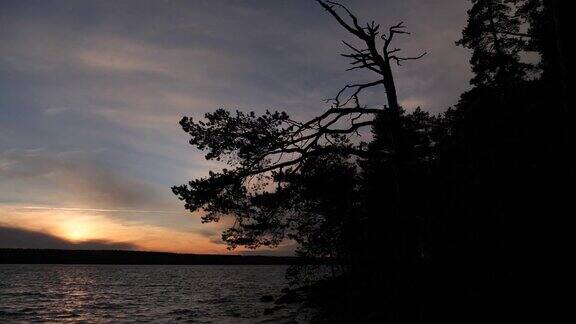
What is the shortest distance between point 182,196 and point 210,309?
2676cm

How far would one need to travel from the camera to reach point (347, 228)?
1283 cm

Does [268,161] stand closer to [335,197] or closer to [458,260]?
[335,197]

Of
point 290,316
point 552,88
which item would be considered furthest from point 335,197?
point 290,316

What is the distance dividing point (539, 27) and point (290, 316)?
2413 centimetres

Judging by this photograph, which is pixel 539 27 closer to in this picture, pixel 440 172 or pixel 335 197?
pixel 440 172

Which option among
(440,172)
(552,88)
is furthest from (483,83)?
(440,172)

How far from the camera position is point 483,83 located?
96.1 feet

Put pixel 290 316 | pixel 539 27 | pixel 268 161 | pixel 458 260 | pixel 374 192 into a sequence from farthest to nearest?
1. pixel 290 316
2. pixel 539 27
3. pixel 374 192
4. pixel 268 161
5. pixel 458 260

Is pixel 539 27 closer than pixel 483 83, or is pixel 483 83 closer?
pixel 539 27

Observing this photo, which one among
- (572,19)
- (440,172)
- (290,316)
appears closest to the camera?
(572,19)

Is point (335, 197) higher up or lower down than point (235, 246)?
higher up

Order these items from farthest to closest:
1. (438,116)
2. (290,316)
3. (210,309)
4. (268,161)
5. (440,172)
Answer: (210,309)
(438,116)
(290,316)
(440,172)
(268,161)

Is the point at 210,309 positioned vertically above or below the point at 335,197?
below

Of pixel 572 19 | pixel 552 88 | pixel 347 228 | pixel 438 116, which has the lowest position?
pixel 347 228
